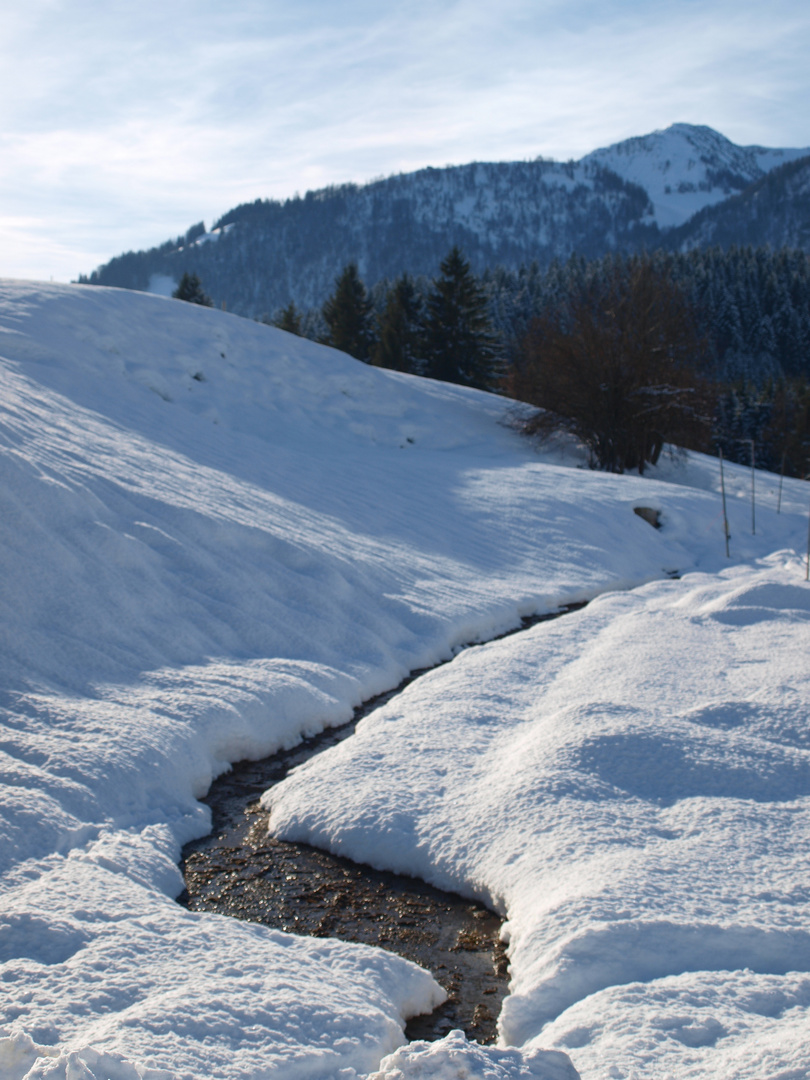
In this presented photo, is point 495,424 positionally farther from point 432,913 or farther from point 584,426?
point 432,913

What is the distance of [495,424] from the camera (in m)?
20.4

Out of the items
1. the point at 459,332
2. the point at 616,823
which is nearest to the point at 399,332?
the point at 459,332

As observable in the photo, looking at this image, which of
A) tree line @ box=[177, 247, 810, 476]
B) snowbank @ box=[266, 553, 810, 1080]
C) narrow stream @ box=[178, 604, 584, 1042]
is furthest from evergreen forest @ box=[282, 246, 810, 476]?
narrow stream @ box=[178, 604, 584, 1042]

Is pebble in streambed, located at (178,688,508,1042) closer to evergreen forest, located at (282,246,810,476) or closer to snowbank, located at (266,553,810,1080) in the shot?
snowbank, located at (266,553,810,1080)

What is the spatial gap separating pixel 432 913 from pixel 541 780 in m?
0.99

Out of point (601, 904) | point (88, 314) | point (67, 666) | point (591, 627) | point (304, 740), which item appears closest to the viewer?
point (601, 904)

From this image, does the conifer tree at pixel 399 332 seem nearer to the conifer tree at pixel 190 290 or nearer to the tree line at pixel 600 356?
the tree line at pixel 600 356

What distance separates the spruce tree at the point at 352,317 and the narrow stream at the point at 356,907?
99.1 feet

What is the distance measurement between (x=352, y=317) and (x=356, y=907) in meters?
31.6

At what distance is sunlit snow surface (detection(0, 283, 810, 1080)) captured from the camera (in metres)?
2.67

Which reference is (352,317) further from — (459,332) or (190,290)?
(190,290)

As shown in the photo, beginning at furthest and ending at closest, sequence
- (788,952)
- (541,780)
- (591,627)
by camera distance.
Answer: (591,627), (541,780), (788,952)

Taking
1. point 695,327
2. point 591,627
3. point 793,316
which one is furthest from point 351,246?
point 591,627

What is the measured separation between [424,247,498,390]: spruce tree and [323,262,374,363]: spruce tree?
16.5 feet
